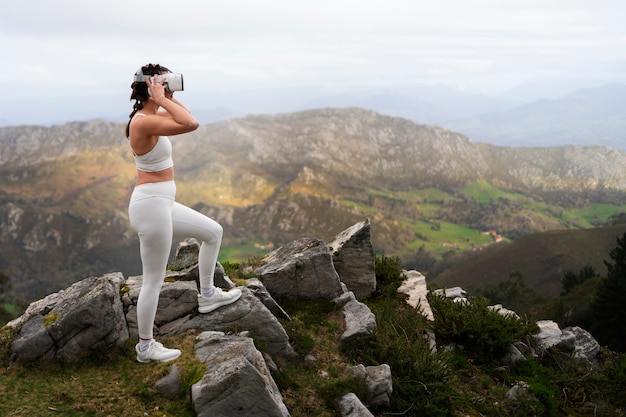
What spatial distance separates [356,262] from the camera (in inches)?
608

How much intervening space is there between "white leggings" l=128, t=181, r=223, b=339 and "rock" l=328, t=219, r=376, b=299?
748cm

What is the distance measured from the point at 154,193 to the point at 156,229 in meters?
0.66

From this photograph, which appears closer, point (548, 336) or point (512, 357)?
point (512, 357)

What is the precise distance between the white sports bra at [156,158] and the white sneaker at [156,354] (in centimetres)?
359

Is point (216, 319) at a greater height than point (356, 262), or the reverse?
point (216, 319)

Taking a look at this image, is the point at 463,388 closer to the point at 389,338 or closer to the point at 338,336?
the point at 389,338

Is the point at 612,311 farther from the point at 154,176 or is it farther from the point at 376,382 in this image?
the point at 154,176

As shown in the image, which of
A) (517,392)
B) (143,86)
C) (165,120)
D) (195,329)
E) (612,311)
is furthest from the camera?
(612,311)

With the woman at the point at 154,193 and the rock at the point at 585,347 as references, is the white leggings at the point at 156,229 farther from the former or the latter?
the rock at the point at 585,347

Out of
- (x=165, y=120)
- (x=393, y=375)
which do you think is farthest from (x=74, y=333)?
(x=393, y=375)

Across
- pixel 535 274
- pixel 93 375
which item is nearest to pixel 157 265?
pixel 93 375

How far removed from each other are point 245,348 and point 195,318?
2.42m

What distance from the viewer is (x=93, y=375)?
8.32 meters

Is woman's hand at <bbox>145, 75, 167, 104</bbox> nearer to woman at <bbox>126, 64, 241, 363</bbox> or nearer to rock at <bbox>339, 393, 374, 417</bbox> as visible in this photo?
woman at <bbox>126, 64, 241, 363</bbox>
